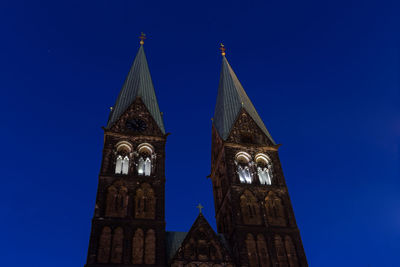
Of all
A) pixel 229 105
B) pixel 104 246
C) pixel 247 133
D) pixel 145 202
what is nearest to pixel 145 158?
pixel 145 202

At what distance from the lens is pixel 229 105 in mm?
49375

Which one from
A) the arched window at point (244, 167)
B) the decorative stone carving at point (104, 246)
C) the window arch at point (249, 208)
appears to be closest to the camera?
the decorative stone carving at point (104, 246)

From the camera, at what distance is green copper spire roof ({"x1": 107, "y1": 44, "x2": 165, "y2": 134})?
145 feet

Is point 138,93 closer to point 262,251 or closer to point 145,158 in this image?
point 145,158

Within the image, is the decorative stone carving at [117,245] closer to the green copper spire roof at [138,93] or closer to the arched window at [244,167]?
the green copper spire roof at [138,93]

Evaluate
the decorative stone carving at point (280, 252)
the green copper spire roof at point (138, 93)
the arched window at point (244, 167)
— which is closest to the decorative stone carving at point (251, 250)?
the decorative stone carving at point (280, 252)

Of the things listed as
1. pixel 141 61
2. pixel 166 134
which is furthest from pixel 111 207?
pixel 141 61

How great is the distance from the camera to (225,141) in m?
42.6

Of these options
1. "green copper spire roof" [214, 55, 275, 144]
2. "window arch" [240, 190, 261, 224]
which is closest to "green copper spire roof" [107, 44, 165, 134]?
"green copper spire roof" [214, 55, 275, 144]

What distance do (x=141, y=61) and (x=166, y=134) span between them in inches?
610

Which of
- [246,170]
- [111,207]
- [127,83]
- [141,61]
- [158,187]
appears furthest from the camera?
[141,61]

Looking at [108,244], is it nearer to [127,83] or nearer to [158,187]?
[158,187]

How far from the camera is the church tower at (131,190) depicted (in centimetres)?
3231

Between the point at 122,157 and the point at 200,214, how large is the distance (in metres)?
9.42
